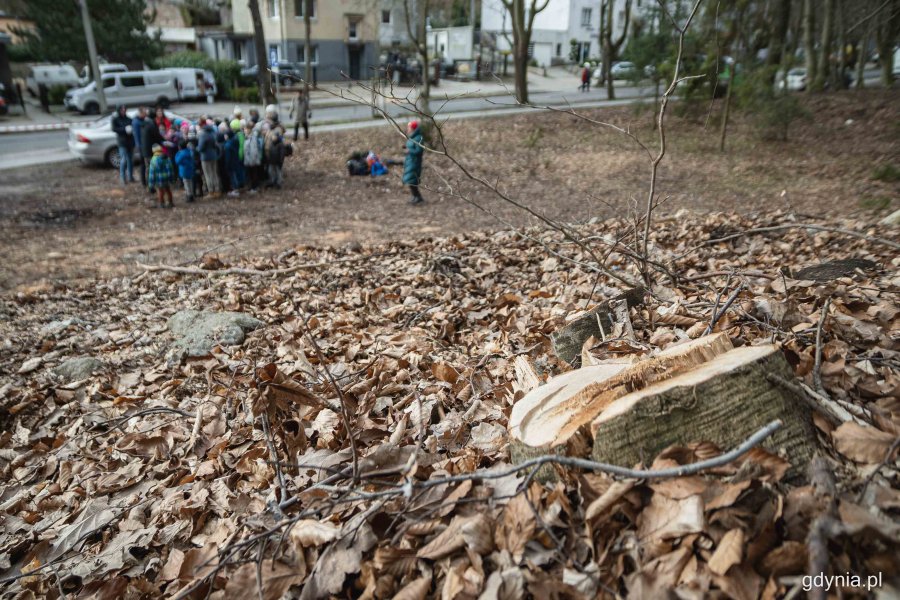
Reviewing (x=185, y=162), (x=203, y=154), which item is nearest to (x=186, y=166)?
(x=185, y=162)

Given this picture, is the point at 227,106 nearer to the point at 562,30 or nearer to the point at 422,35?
the point at 422,35

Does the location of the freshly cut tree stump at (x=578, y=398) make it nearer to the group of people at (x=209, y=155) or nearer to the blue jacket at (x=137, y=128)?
the group of people at (x=209, y=155)

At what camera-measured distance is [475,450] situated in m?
2.73

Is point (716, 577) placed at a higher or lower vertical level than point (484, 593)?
higher

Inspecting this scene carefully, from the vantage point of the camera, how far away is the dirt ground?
9883mm

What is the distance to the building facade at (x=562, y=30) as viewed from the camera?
5391cm

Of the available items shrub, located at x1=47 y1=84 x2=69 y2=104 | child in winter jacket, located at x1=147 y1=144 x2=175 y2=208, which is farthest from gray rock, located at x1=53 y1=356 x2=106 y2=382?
shrub, located at x1=47 y1=84 x2=69 y2=104

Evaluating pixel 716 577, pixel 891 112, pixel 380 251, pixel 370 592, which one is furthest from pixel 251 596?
pixel 891 112

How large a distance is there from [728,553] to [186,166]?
526 inches

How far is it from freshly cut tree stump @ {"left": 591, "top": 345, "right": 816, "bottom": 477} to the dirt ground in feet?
18.5

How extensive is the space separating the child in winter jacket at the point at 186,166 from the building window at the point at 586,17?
52569 mm

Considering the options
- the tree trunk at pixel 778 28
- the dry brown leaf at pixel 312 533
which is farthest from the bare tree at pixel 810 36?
the dry brown leaf at pixel 312 533

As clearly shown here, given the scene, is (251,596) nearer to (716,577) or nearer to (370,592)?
(370,592)

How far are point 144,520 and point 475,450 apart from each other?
5.98ft
